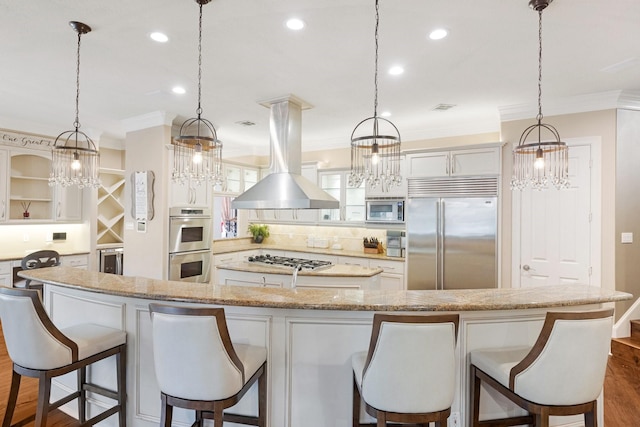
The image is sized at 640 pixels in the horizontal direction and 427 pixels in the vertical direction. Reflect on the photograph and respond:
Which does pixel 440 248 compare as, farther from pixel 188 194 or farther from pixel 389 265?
pixel 188 194

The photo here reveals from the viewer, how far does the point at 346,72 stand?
318cm

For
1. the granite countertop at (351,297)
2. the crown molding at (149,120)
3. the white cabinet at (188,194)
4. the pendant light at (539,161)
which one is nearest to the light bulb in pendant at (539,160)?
the pendant light at (539,161)

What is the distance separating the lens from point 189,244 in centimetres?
488

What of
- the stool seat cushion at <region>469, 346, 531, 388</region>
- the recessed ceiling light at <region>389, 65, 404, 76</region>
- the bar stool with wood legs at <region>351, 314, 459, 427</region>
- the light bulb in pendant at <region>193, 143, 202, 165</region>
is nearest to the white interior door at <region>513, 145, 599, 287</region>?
the recessed ceiling light at <region>389, 65, 404, 76</region>

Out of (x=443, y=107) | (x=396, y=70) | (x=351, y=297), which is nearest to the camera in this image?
(x=351, y=297)

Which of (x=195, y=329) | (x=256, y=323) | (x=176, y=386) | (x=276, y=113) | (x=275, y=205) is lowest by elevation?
(x=176, y=386)

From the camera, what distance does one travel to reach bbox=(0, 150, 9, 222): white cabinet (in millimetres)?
4766

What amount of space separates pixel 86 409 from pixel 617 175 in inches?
213

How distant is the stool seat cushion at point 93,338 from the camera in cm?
200

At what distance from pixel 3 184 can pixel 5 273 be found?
1.27m

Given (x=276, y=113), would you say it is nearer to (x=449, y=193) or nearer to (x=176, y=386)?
(x=449, y=193)

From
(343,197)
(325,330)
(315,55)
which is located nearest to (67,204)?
(343,197)

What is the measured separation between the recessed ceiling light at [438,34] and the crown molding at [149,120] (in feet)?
11.3

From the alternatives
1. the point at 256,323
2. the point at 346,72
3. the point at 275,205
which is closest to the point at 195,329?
the point at 256,323
